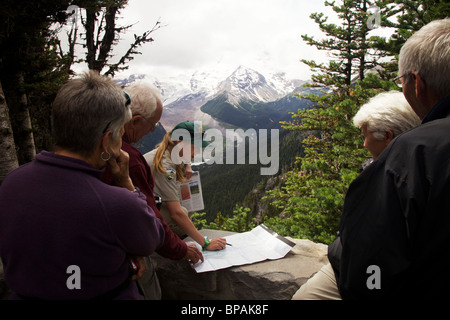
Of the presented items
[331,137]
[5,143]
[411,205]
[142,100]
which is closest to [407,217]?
[411,205]

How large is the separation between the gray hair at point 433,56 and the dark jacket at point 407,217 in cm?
11

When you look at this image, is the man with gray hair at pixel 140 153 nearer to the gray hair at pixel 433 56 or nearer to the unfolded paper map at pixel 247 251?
the unfolded paper map at pixel 247 251

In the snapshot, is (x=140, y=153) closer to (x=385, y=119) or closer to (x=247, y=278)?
(x=247, y=278)

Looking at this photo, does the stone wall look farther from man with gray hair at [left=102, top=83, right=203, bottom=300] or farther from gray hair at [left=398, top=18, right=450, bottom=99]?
gray hair at [left=398, top=18, right=450, bottom=99]

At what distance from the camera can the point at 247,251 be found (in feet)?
8.14

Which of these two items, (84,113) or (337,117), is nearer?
(84,113)

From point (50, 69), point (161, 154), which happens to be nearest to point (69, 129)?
point (161, 154)

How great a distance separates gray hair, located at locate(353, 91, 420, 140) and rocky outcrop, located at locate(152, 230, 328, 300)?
125cm

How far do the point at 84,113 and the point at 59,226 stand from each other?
48 cm

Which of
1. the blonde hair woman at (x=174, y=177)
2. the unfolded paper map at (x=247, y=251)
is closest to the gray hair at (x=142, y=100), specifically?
the blonde hair woman at (x=174, y=177)

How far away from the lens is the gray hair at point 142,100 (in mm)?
2084

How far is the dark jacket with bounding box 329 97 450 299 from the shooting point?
0.94m

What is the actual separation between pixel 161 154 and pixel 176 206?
0.49 metres
